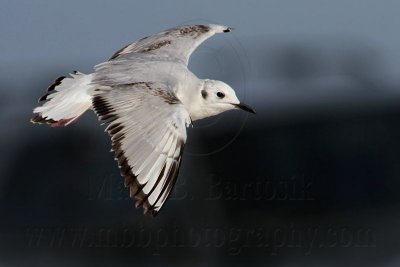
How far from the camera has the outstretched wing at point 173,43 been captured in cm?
1581

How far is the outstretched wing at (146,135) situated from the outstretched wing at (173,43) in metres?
1.81

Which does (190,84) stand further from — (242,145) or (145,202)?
(242,145)

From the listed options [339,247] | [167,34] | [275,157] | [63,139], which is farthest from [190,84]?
[63,139]

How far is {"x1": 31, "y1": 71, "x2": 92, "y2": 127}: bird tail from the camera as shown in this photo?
14359 millimetres

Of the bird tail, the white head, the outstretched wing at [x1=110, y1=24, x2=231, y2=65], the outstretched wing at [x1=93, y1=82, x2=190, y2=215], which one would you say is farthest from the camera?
the outstretched wing at [x1=110, y1=24, x2=231, y2=65]

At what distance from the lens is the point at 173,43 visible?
16156 mm

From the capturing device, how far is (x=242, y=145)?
45.3 metres

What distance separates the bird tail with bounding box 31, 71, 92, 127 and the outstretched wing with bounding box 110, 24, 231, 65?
0.99 meters

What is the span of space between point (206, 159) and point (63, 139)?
5.77 meters

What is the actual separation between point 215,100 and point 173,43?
152 cm
